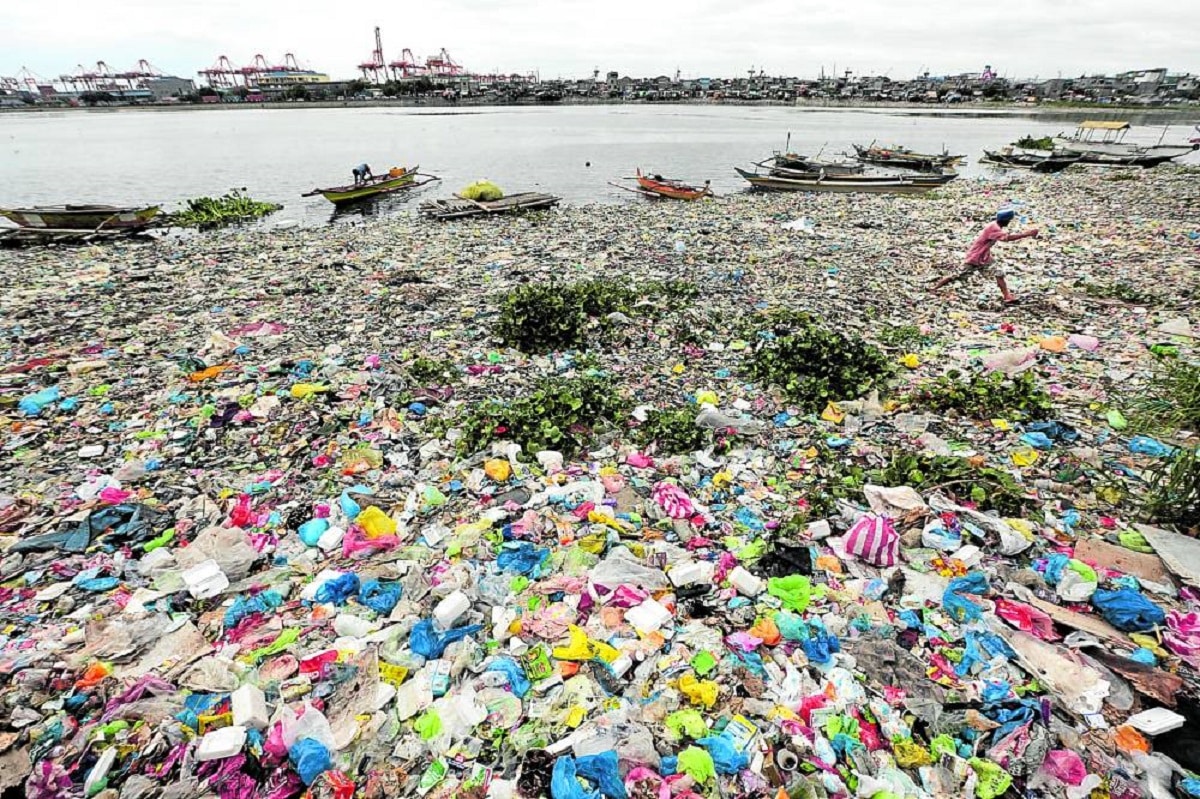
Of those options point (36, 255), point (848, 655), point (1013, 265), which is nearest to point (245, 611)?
point (848, 655)

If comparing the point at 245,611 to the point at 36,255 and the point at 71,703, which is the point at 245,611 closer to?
the point at 71,703

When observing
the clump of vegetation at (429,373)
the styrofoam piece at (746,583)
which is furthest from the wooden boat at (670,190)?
the styrofoam piece at (746,583)

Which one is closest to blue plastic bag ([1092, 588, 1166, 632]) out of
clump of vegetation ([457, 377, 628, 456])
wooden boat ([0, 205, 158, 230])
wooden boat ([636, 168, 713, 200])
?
clump of vegetation ([457, 377, 628, 456])

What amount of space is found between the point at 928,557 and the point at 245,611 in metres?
4.24

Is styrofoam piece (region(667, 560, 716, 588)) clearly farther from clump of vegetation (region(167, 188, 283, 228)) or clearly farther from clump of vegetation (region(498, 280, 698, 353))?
clump of vegetation (region(167, 188, 283, 228))

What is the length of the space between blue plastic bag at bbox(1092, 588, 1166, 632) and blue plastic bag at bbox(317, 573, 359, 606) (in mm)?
4296

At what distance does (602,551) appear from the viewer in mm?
3867

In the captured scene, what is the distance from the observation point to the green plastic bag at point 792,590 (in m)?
3.34

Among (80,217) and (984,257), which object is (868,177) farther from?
(80,217)

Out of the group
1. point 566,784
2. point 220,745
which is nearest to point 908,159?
point 566,784

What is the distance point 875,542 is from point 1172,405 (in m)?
3.65

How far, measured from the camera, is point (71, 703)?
2.72m

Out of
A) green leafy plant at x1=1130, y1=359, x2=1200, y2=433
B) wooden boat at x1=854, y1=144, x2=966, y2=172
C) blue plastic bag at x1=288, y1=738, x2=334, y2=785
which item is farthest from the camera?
wooden boat at x1=854, y1=144, x2=966, y2=172

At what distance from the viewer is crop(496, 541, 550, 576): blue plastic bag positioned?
3717 mm
